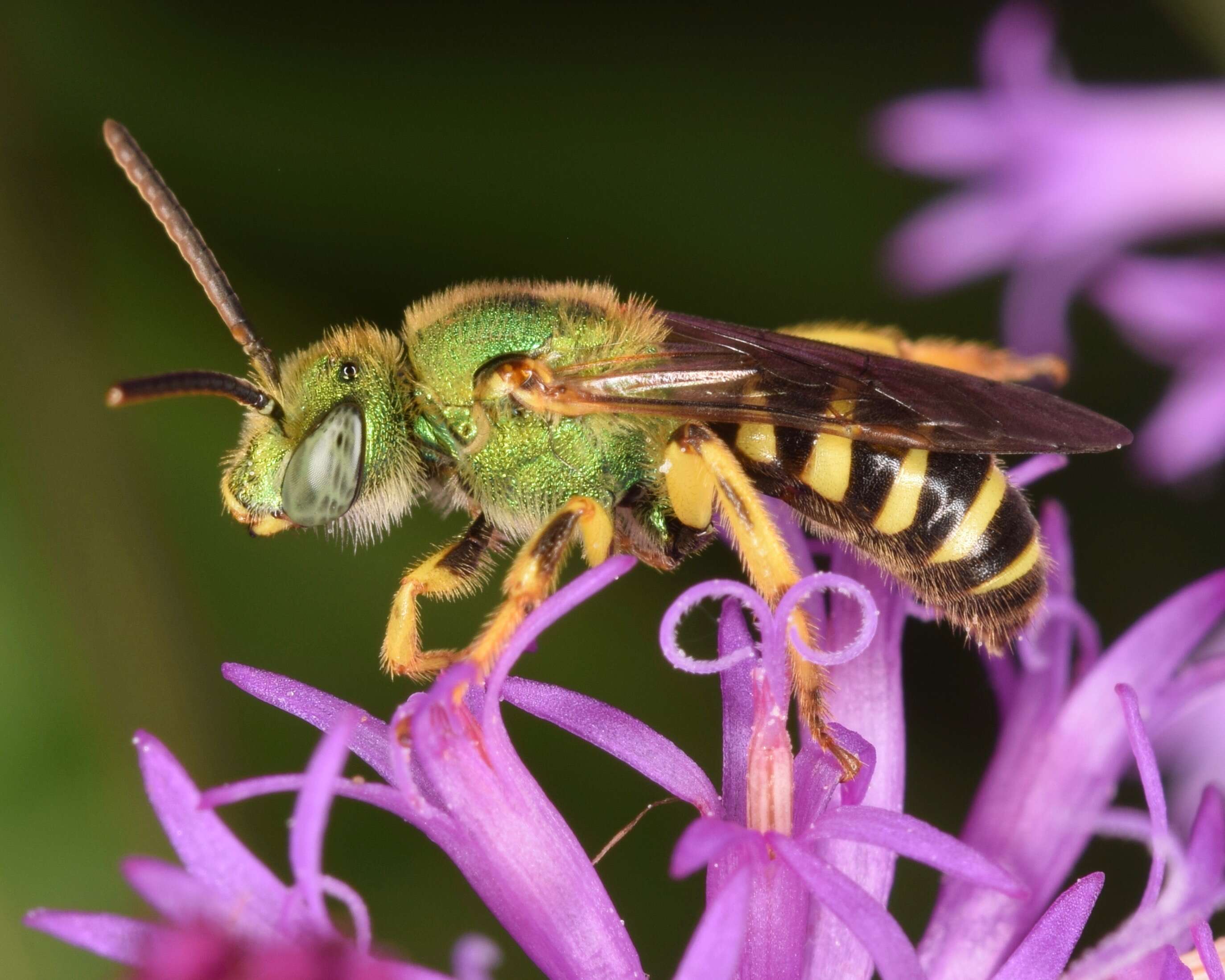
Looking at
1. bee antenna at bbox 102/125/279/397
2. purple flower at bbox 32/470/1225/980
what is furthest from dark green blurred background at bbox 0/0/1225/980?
bee antenna at bbox 102/125/279/397

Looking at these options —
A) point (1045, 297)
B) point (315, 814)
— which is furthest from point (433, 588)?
point (1045, 297)

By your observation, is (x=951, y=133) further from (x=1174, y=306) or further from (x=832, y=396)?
(x=832, y=396)

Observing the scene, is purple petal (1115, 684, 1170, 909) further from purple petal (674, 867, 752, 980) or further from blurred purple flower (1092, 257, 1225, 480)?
blurred purple flower (1092, 257, 1225, 480)

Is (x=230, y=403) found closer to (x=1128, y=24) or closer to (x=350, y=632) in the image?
(x=350, y=632)

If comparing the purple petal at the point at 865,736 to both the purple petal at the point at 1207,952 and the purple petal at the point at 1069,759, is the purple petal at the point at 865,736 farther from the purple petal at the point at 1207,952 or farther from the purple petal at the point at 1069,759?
the purple petal at the point at 1207,952

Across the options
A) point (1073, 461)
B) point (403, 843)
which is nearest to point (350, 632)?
point (403, 843)

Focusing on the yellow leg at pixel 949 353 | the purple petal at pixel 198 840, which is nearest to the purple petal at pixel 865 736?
the yellow leg at pixel 949 353

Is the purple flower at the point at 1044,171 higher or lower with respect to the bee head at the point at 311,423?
higher

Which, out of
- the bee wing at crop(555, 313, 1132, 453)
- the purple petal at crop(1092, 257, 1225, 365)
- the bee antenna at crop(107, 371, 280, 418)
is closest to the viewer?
the bee antenna at crop(107, 371, 280, 418)
